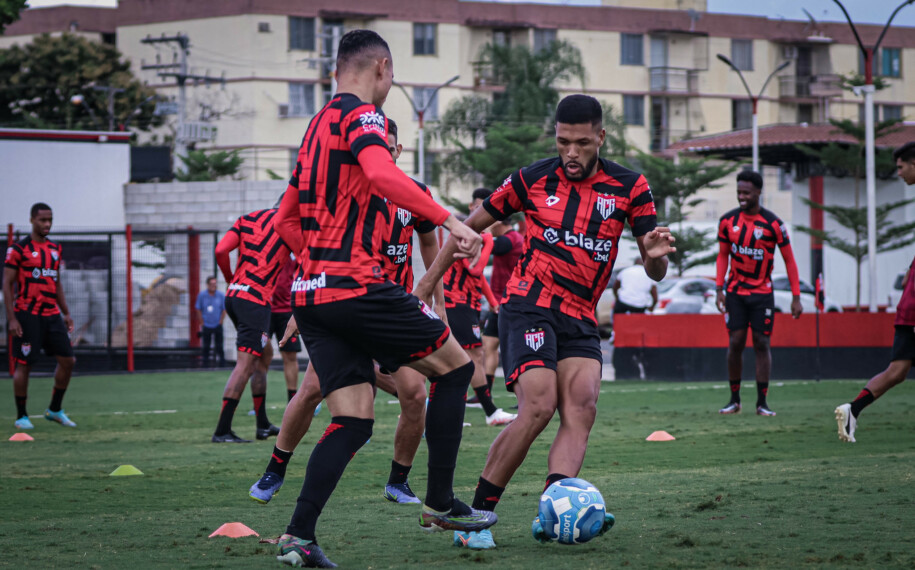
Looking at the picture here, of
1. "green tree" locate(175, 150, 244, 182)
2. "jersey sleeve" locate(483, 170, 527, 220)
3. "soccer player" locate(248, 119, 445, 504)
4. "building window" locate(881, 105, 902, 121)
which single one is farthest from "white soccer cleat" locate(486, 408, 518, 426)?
"building window" locate(881, 105, 902, 121)

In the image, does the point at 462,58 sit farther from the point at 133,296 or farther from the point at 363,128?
the point at 363,128

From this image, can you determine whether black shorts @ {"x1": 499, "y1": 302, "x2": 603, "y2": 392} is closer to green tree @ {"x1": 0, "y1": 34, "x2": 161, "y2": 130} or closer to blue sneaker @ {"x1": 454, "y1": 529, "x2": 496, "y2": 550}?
blue sneaker @ {"x1": 454, "y1": 529, "x2": 496, "y2": 550}

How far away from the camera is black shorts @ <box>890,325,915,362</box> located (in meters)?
9.00

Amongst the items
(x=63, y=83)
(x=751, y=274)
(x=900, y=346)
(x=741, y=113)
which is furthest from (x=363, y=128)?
(x=741, y=113)

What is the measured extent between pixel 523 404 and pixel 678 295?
29273 mm

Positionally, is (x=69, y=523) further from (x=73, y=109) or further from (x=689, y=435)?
(x=73, y=109)

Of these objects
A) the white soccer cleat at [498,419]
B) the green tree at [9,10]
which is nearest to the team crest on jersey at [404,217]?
the white soccer cleat at [498,419]

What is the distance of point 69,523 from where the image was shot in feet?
20.7

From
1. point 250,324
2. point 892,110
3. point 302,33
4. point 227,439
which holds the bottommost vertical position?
point 227,439

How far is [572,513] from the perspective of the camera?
5.09 meters

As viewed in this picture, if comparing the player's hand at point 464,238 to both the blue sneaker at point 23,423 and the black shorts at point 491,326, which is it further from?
the blue sneaker at point 23,423

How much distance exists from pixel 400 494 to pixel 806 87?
68.3 m

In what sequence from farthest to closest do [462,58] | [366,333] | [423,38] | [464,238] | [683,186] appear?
[462,58]
[423,38]
[683,186]
[366,333]
[464,238]

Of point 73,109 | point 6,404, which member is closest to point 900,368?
point 6,404
